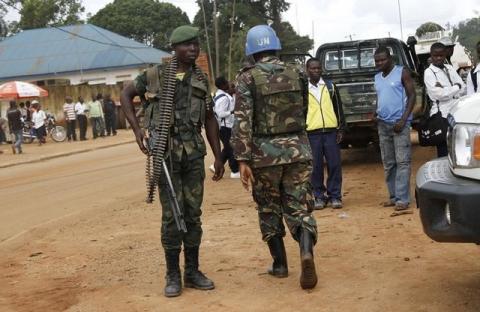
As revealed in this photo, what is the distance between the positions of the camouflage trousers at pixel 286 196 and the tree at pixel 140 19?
202 feet

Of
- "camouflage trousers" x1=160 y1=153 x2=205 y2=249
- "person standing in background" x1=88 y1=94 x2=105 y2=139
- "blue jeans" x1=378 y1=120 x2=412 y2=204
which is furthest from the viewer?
"person standing in background" x1=88 y1=94 x2=105 y2=139

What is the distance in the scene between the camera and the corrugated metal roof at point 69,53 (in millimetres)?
41531

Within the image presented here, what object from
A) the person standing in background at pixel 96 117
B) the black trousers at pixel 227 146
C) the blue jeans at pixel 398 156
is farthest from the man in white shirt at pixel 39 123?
the blue jeans at pixel 398 156

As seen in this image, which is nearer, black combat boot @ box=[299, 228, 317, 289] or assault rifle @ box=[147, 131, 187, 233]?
black combat boot @ box=[299, 228, 317, 289]

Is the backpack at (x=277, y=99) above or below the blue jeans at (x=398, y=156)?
above

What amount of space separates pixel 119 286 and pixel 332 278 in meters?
1.66

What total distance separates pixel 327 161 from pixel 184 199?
11.1ft

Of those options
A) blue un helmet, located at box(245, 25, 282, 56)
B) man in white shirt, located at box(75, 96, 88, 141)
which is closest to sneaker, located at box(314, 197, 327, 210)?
blue un helmet, located at box(245, 25, 282, 56)

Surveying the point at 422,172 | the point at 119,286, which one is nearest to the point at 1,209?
the point at 119,286

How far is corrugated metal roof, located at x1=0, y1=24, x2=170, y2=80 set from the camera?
4153 centimetres

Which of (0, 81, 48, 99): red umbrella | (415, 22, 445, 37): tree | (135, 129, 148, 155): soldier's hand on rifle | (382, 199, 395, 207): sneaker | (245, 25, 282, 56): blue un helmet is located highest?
(415, 22, 445, 37): tree

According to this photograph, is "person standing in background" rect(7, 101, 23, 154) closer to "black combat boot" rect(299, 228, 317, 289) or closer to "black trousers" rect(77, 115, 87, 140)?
"black trousers" rect(77, 115, 87, 140)

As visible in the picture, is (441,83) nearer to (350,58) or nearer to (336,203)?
(336,203)

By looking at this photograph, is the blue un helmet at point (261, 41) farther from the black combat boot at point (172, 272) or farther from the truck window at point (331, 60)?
the truck window at point (331, 60)
